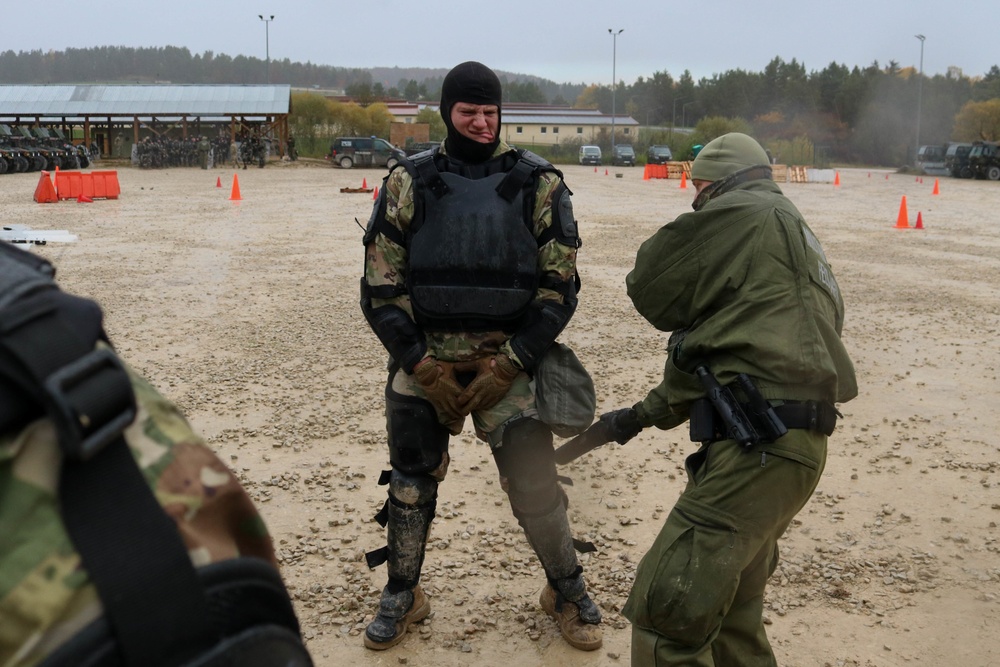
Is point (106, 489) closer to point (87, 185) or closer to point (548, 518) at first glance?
point (548, 518)

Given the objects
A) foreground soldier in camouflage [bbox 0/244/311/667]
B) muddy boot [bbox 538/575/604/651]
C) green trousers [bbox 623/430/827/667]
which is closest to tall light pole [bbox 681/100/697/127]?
muddy boot [bbox 538/575/604/651]

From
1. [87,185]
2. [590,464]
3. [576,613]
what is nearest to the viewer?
[576,613]

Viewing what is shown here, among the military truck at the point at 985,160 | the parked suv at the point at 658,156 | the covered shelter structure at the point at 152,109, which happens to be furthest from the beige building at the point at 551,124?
the military truck at the point at 985,160

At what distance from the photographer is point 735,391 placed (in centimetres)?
271

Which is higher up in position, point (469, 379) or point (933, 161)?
point (933, 161)

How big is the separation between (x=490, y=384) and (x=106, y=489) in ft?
8.17

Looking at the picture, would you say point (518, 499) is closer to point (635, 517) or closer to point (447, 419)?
point (447, 419)

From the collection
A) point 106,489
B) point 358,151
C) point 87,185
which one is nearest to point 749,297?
point 106,489

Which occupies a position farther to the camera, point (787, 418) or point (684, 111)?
point (684, 111)

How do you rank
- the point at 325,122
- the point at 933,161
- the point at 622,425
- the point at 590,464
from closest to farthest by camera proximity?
the point at 622,425, the point at 590,464, the point at 933,161, the point at 325,122

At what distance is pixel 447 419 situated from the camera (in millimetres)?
3518

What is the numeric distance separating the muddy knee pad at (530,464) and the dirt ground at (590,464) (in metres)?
0.61

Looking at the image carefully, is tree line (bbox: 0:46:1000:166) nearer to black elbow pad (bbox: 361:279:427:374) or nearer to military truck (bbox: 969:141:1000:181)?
military truck (bbox: 969:141:1000:181)

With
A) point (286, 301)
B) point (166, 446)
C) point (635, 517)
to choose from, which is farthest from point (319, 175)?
point (166, 446)
